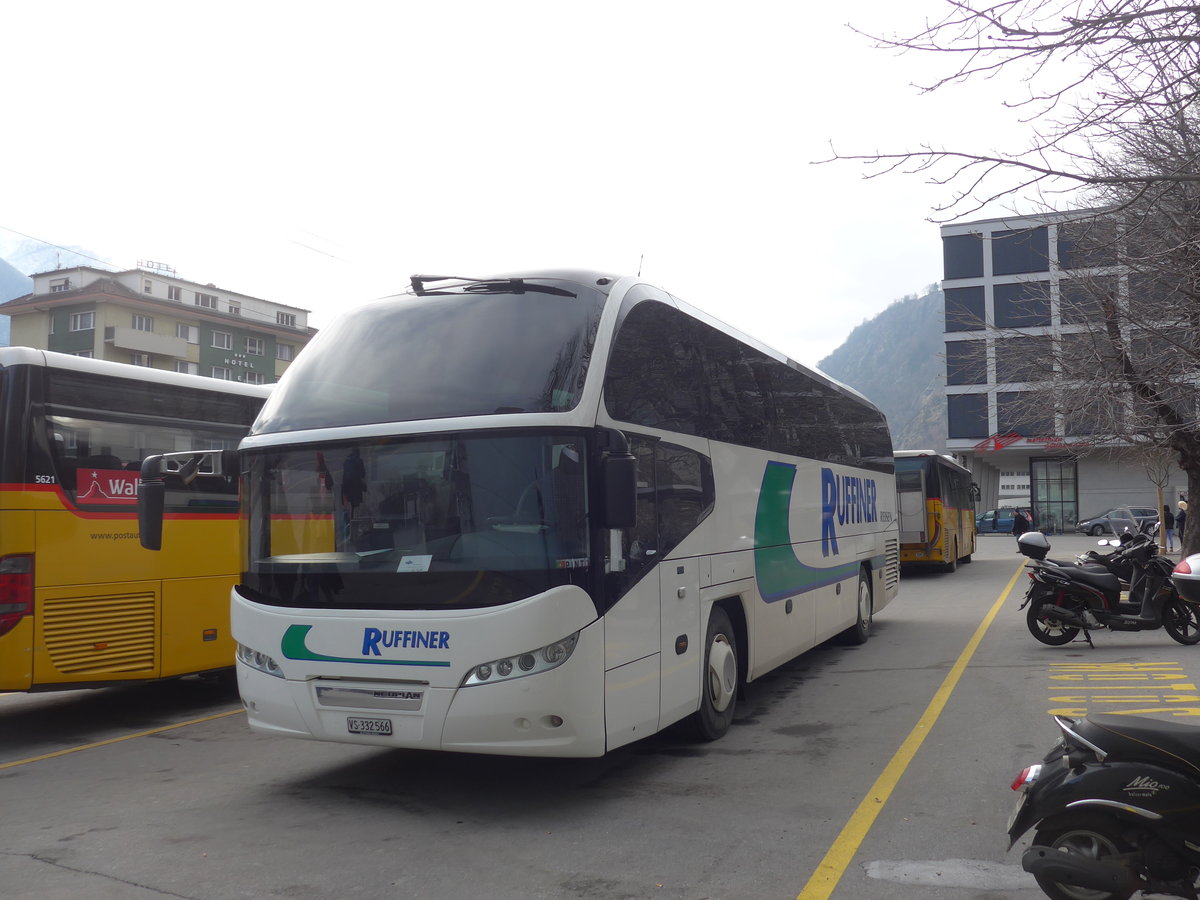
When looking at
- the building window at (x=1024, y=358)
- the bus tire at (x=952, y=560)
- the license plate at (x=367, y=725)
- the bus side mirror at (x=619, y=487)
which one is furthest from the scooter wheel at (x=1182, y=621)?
the bus tire at (x=952, y=560)

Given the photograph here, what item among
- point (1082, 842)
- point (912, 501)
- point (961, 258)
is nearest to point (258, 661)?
point (1082, 842)

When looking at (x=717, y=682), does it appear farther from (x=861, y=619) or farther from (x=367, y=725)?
(x=861, y=619)

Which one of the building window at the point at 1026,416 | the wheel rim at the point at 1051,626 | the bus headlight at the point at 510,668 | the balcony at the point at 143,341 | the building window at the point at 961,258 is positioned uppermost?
the building window at the point at 961,258

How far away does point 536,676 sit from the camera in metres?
5.61

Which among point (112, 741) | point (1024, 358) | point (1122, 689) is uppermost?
point (1024, 358)

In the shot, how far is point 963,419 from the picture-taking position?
60.6m

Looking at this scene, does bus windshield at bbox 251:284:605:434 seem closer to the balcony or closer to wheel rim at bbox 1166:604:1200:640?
wheel rim at bbox 1166:604:1200:640

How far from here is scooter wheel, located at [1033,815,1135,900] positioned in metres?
3.97

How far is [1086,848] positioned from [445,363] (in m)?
4.15

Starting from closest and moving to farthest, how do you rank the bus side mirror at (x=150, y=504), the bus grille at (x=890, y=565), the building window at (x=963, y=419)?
the bus side mirror at (x=150, y=504), the bus grille at (x=890, y=565), the building window at (x=963, y=419)

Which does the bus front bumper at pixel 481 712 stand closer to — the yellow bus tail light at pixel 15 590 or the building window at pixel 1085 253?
the yellow bus tail light at pixel 15 590

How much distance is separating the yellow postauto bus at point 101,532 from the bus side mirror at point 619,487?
3.85 m

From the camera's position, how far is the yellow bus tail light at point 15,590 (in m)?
8.02

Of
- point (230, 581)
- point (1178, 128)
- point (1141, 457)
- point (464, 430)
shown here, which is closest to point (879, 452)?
point (1178, 128)
